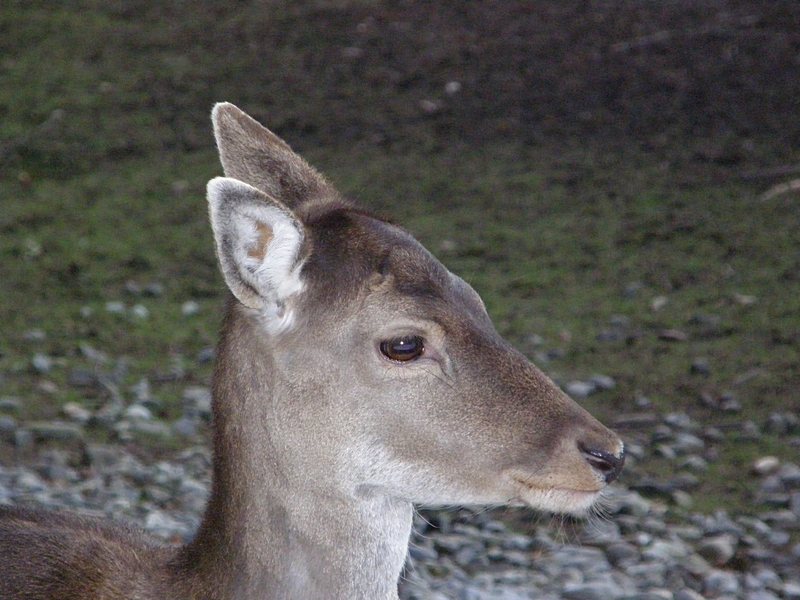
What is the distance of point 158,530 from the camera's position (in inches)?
235

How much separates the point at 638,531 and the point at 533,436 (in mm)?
2652

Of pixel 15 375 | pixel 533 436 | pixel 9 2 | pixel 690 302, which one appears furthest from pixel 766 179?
pixel 9 2

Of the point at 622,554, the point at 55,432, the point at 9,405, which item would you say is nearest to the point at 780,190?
the point at 622,554

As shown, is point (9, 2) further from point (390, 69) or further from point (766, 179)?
point (766, 179)

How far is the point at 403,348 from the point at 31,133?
9.01 m

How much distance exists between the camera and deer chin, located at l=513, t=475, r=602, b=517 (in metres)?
3.79

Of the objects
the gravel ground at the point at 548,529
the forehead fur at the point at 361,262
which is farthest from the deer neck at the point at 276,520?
the gravel ground at the point at 548,529

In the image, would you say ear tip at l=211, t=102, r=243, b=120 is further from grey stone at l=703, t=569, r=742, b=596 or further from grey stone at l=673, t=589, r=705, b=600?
grey stone at l=703, t=569, r=742, b=596

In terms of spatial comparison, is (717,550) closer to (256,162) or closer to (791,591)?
(791,591)

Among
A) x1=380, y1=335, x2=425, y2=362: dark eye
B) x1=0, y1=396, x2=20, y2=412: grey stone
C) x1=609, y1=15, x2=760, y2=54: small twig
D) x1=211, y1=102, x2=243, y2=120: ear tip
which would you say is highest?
x1=211, y1=102, x2=243, y2=120: ear tip

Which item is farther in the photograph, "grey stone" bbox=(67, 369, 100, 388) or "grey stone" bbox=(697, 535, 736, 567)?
"grey stone" bbox=(67, 369, 100, 388)

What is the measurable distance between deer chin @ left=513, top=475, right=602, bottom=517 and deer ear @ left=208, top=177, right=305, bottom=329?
943mm

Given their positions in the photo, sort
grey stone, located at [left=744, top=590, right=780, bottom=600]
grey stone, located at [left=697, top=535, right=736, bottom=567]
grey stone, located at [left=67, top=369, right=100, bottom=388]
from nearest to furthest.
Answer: grey stone, located at [left=744, top=590, right=780, bottom=600]
grey stone, located at [left=697, top=535, right=736, bottom=567]
grey stone, located at [left=67, top=369, right=100, bottom=388]

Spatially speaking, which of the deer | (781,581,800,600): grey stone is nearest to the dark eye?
the deer
